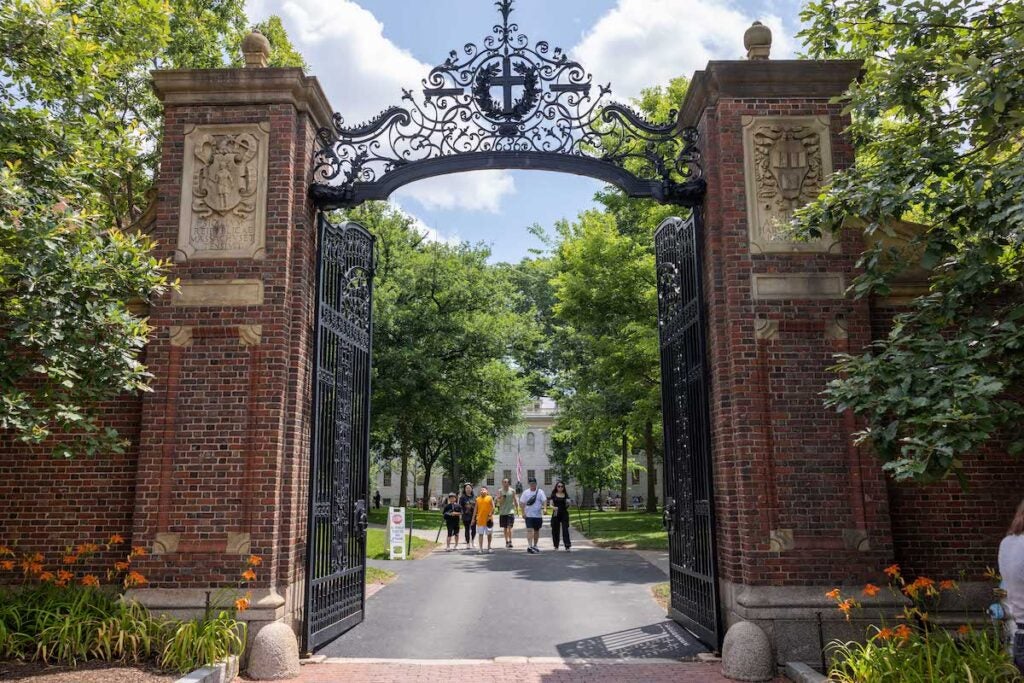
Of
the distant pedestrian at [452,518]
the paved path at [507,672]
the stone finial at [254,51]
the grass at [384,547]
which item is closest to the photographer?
the paved path at [507,672]

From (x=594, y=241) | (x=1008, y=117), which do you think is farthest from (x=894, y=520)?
(x=594, y=241)

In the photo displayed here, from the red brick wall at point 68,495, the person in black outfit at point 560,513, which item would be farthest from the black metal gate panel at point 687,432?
the person in black outfit at point 560,513

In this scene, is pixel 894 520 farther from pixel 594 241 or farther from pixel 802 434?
pixel 594 241

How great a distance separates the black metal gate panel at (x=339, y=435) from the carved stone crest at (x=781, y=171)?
4596 millimetres

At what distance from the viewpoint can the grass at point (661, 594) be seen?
10750 millimetres

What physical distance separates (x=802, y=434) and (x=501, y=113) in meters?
4.66

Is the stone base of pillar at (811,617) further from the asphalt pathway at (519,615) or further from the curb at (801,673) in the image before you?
the asphalt pathway at (519,615)

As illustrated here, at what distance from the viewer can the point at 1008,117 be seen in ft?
19.5

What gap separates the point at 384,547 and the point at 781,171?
1389cm

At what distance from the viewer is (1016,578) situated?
417 cm

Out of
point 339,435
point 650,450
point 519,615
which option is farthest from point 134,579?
point 650,450

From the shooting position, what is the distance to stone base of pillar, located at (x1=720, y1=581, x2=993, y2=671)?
709 cm

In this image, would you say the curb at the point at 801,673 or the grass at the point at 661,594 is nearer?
the curb at the point at 801,673

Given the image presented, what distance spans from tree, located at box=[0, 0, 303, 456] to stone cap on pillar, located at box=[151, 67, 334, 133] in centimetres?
58
